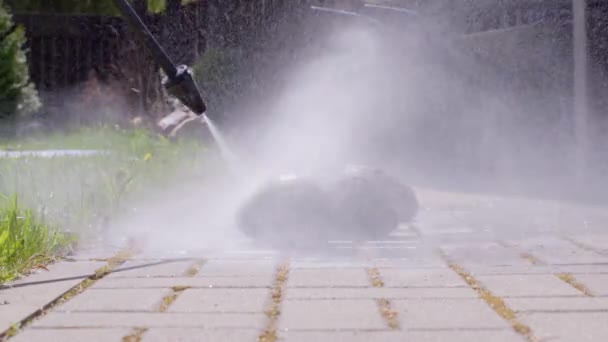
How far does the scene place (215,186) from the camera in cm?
727

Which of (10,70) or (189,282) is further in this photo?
(10,70)

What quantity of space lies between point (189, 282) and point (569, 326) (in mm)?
1525

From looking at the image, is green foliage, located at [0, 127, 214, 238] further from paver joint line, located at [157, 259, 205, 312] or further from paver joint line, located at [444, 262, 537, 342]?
paver joint line, located at [444, 262, 537, 342]

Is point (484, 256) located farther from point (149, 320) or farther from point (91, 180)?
point (91, 180)

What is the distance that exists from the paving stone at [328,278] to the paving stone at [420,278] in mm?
93

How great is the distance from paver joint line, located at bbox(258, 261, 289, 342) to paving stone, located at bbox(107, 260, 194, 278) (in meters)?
0.44

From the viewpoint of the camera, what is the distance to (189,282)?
3.41 m

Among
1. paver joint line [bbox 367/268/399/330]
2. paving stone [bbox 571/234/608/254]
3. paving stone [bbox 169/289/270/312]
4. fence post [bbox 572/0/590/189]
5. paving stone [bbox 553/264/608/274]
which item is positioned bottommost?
paving stone [bbox 571/234/608/254]

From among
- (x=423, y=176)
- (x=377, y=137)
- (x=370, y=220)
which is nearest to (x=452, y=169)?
(x=423, y=176)

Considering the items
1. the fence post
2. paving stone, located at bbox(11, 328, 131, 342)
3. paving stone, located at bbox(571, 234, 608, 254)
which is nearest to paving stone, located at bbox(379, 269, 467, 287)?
paving stone, located at bbox(571, 234, 608, 254)

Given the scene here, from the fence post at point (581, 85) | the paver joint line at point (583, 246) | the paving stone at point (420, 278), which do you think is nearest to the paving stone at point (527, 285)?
the paving stone at point (420, 278)

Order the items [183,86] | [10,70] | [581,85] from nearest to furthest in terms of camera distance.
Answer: [183,86] → [581,85] → [10,70]

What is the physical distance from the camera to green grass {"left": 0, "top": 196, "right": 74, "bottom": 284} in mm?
3592

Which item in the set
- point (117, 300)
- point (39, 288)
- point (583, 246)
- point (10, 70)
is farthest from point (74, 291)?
point (10, 70)
